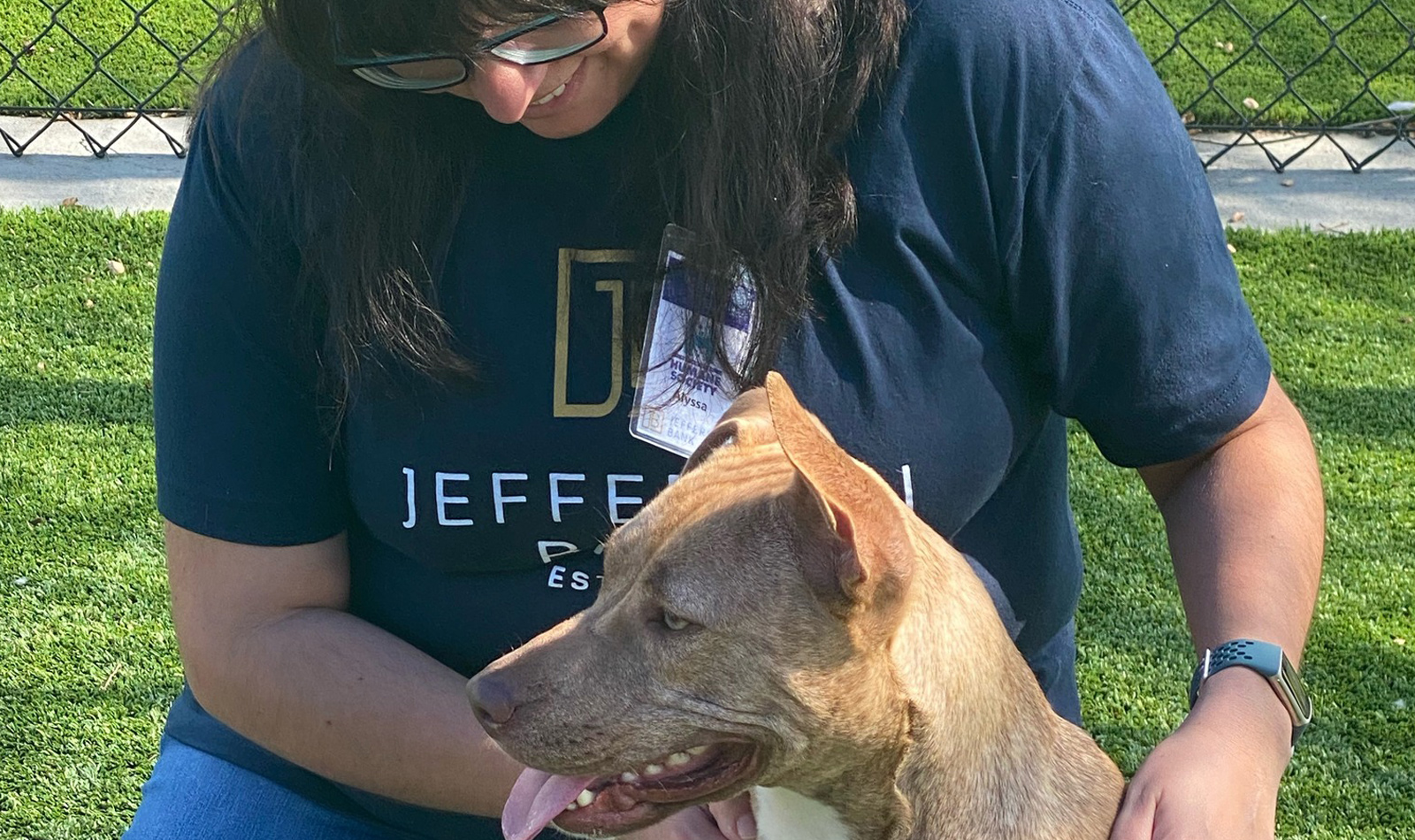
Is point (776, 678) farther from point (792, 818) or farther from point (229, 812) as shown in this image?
point (229, 812)

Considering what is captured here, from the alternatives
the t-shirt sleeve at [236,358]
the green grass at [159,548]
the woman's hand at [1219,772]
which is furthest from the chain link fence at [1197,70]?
the woman's hand at [1219,772]

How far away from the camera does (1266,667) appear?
6.48 feet

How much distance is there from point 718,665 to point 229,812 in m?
0.95

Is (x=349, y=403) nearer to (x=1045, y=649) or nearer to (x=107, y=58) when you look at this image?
(x=1045, y=649)

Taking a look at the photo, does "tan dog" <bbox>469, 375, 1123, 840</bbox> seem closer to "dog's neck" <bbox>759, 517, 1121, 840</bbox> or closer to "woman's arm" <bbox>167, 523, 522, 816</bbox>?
"dog's neck" <bbox>759, 517, 1121, 840</bbox>

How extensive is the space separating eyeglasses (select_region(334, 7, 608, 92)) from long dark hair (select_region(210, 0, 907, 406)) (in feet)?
0.09

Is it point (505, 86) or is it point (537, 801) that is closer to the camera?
point (505, 86)

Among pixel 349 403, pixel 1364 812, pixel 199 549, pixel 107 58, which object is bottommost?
pixel 1364 812

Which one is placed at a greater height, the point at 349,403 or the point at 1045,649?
the point at 349,403

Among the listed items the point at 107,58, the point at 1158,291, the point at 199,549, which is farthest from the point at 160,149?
the point at 1158,291

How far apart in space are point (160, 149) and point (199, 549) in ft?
14.0

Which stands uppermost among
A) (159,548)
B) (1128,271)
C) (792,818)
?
(1128,271)

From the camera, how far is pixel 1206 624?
209 centimetres

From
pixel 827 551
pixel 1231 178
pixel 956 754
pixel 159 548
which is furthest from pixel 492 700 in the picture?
pixel 1231 178
